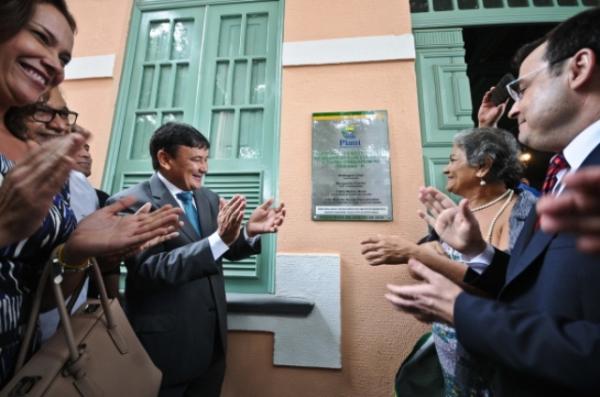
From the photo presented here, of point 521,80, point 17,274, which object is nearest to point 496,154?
point 521,80

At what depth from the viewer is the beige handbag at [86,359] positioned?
77 centimetres

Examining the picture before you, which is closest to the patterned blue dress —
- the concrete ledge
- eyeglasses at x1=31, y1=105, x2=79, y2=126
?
eyeglasses at x1=31, y1=105, x2=79, y2=126

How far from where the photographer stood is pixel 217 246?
1.46 m

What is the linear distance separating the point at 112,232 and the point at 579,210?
1225 mm

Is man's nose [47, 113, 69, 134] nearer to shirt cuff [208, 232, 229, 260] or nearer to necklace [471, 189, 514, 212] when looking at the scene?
shirt cuff [208, 232, 229, 260]

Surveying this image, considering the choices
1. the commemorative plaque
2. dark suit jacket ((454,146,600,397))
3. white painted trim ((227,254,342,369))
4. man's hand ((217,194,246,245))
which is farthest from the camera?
the commemorative plaque

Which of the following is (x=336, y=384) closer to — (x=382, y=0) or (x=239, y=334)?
(x=239, y=334)

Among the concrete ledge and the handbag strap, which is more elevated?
the handbag strap

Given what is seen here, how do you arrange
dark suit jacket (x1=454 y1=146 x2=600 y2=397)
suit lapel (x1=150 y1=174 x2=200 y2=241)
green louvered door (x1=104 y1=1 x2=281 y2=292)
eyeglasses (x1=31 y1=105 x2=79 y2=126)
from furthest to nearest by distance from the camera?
1. green louvered door (x1=104 y1=1 x2=281 y2=292)
2. suit lapel (x1=150 y1=174 x2=200 y2=241)
3. eyeglasses (x1=31 y1=105 x2=79 y2=126)
4. dark suit jacket (x1=454 y1=146 x2=600 y2=397)

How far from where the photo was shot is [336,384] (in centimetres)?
200

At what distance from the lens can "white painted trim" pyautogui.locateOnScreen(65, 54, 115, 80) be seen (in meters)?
2.73

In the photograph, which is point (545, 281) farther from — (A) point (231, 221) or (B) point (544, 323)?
(A) point (231, 221)

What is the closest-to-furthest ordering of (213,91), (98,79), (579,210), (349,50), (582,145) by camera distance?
1. (579,210)
2. (582,145)
3. (349,50)
4. (213,91)
5. (98,79)

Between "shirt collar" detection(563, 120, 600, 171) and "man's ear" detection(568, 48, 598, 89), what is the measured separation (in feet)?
0.48
